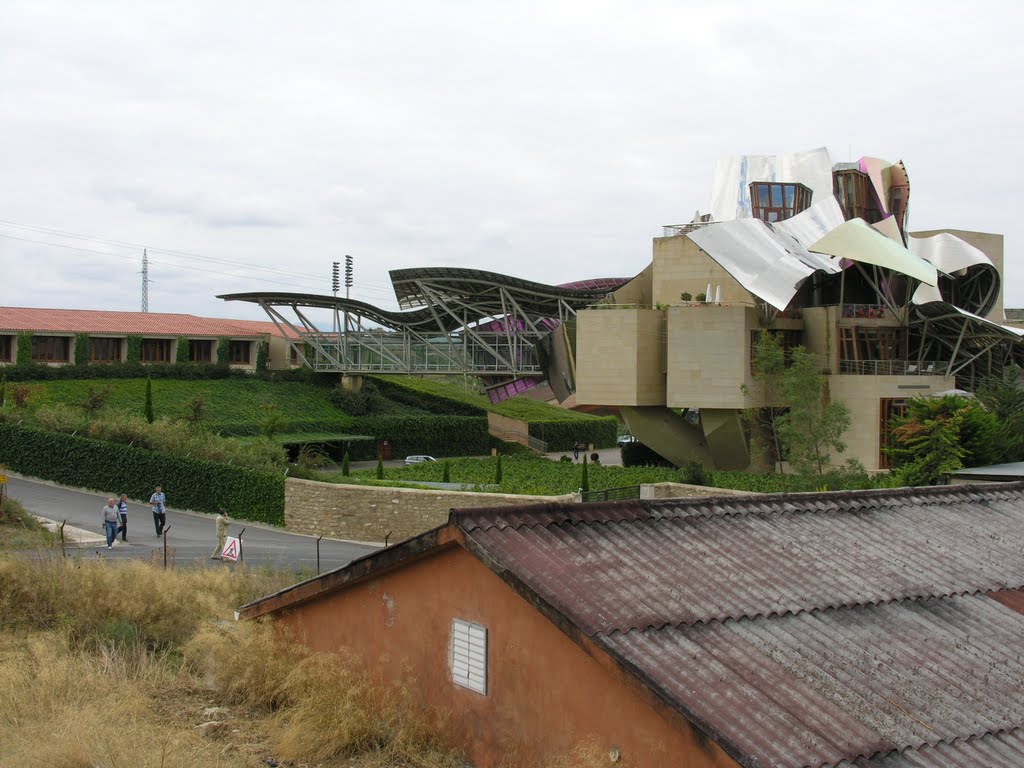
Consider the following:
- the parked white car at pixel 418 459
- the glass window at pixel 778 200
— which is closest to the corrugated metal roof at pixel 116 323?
the parked white car at pixel 418 459

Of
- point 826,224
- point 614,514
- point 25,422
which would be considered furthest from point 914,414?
point 25,422

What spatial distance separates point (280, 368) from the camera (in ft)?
196

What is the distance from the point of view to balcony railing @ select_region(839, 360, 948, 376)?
3906 cm

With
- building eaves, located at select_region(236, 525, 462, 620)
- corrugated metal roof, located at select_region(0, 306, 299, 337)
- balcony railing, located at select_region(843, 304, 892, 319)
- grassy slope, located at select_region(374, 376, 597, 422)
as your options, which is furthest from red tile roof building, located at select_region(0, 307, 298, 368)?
building eaves, located at select_region(236, 525, 462, 620)

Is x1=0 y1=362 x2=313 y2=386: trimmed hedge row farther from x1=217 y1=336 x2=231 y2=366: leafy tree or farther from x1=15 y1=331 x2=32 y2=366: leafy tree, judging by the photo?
x1=217 y1=336 x2=231 y2=366: leafy tree

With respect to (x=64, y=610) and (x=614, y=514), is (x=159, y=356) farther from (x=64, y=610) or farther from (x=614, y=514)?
(x=614, y=514)

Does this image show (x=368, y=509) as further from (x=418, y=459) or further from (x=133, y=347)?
(x=133, y=347)

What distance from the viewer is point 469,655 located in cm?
876

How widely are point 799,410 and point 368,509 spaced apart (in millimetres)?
14552

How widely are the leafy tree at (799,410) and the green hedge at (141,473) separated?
53.6ft

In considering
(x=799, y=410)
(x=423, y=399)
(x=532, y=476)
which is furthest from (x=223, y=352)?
(x=799, y=410)

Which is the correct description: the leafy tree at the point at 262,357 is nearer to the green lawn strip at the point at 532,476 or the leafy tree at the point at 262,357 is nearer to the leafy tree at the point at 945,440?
the green lawn strip at the point at 532,476

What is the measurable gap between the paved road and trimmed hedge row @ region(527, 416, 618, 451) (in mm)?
31703

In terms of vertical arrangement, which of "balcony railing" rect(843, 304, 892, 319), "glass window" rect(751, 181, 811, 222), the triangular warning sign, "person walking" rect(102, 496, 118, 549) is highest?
"glass window" rect(751, 181, 811, 222)
